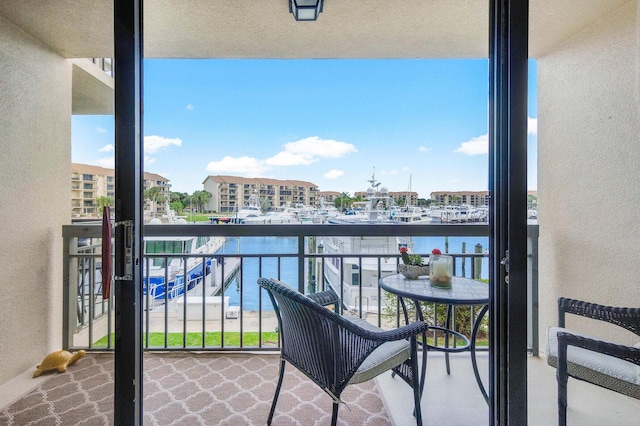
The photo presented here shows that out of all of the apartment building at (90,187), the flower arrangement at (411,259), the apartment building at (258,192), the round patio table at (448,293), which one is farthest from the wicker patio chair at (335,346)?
the apartment building at (258,192)

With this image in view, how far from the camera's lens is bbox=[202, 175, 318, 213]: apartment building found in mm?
2680

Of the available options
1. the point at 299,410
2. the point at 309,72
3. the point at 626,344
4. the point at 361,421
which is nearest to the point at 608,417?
the point at 626,344

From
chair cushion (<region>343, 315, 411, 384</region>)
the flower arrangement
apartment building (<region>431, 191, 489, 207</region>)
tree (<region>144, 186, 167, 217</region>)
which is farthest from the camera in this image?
the flower arrangement

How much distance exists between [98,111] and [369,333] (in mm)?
1515

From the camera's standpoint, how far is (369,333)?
4.79ft

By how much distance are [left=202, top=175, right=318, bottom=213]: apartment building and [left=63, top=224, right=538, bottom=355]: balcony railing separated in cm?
21

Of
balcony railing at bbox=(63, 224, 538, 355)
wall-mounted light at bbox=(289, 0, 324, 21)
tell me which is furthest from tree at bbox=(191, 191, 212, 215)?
wall-mounted light at bbox=(289, 0, 324, 21)

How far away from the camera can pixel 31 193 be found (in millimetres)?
1776

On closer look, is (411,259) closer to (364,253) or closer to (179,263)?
(364,253)

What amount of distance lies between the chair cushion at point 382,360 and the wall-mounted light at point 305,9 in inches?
81.9

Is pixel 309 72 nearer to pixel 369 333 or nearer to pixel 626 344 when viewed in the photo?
pixel 369 333

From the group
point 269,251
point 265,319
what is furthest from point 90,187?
point 265,319

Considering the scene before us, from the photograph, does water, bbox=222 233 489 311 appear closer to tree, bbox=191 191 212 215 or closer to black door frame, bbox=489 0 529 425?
tree, bbox=191 191 212 215

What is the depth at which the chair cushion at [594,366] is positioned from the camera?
1469mm
